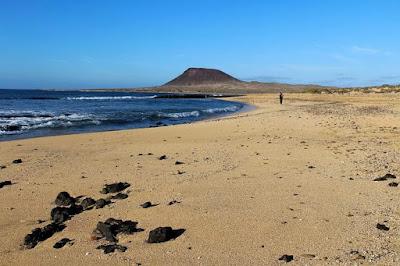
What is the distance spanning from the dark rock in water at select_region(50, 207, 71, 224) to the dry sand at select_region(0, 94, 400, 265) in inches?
5.9

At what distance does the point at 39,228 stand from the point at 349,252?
3.91m

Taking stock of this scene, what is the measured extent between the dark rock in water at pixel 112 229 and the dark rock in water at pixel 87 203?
975 millimetres

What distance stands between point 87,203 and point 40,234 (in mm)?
1358

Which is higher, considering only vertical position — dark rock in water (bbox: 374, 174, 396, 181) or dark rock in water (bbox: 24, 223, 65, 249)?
dark rock in water (bbox: 374, 174, 396, 181)

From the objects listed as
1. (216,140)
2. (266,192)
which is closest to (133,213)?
(266,192)

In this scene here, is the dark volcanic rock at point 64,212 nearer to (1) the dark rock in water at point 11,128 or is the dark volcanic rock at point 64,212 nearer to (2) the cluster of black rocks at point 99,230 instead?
(2) the cluster of black rocks at point 99,230

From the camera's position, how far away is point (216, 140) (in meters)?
15.0

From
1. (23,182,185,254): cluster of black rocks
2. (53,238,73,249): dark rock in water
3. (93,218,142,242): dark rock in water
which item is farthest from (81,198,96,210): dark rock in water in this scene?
(53,238,73,249): dark rock in water

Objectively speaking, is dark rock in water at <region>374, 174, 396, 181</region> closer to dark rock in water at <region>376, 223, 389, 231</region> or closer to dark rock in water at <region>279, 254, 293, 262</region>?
dark rock in water at <region>376, 223, 389, 231</region>

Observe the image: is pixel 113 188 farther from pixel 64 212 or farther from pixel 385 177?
pixel 385 177

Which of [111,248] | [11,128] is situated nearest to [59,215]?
[111,248]

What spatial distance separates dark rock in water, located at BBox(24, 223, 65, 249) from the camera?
5.58 metres

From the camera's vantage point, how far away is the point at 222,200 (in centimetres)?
723

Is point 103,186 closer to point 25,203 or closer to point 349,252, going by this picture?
point 25,203
